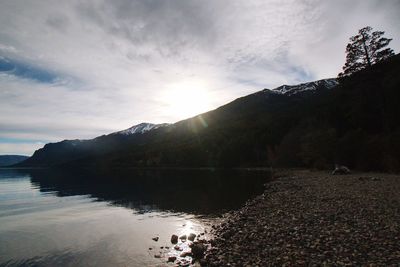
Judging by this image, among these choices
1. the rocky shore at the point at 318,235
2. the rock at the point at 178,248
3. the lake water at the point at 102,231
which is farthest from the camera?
the rock at the point at 178,248

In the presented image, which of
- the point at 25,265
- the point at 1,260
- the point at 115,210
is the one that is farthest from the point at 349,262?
the point at 115,210

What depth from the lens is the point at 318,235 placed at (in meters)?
18.8

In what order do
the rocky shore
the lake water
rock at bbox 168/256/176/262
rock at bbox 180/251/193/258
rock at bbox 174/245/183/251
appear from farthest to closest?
rock at bbox 174/245/183/251
the lake water
rock at bbox 180/251/193/258
rock at bbox 168/256/176/262
the rocky shore

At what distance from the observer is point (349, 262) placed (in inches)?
549

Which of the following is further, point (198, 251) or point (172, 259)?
point (198, 251)

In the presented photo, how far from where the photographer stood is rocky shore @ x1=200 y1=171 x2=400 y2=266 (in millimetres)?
15000

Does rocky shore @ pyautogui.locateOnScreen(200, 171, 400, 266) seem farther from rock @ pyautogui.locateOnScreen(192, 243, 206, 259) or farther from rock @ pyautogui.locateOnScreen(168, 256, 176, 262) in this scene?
rock @ pyautogui.locateOnScreen(168, 256, 176, 262)

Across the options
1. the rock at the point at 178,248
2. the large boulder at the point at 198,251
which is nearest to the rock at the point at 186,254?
the large boulder at the point at 198,251

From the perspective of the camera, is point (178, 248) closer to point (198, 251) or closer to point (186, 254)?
point (186, 254)

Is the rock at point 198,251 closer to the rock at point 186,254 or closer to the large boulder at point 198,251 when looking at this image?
the large boulder at point 198,251

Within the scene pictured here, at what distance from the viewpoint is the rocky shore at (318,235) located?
15.0 meters

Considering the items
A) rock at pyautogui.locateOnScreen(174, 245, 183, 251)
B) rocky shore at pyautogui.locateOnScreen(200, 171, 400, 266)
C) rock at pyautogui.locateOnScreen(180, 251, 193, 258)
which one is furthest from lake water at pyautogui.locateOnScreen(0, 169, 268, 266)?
rocky shore at pyautogui.locateOnScreen(200, 171, 400, 266)

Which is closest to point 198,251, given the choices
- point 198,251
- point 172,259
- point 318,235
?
point 198,251

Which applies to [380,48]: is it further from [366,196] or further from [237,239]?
[237,239]
